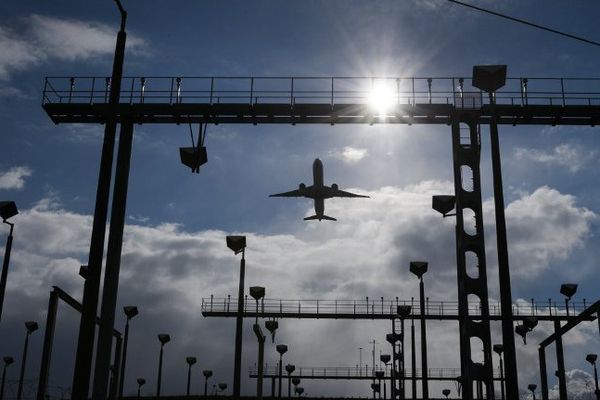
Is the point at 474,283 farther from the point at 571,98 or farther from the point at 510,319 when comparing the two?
the point at 510,319

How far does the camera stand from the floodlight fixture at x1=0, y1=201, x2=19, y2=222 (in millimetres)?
38438

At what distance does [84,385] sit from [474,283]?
80.5ft

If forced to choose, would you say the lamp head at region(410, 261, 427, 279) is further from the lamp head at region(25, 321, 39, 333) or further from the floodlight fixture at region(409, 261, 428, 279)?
the lamp head at region(25, 321, 39, 333)

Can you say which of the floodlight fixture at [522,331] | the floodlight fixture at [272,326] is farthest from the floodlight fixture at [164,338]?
the floodlight fixture at [522,331]

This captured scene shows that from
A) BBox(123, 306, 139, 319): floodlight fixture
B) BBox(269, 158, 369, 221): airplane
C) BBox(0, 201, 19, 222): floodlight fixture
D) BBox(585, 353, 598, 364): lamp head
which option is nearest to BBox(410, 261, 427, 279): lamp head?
BBox(269, 158, 369, 221): airplane

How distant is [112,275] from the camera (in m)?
40.2

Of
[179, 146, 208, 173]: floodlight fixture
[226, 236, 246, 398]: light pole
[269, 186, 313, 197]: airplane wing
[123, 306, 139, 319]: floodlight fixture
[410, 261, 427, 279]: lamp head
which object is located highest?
[269, 186, 313, 197]: airplane wing

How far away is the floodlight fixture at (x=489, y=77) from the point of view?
1161 inches

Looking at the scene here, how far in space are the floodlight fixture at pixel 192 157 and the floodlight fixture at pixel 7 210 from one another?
9.71 m

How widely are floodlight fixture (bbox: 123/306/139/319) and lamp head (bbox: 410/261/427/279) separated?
77.8ft

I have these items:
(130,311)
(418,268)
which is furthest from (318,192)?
(130,311)

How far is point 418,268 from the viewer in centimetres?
4828

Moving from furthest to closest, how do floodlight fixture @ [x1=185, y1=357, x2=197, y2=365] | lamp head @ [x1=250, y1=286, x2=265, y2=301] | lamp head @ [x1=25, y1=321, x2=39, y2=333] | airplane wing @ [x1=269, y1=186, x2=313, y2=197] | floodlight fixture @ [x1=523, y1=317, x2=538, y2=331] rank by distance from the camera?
floodlight fixture @ [x1=185, y1=357, x2=197, y2=365], lamp head @ [x1=25, y1=321, x2=39, y2=333], floodlight fixture @ [x1=523, y1=317, x2=538, y2=331], airplane wing @ [x1=269, y1=186, x2=313, y2=197], lamp head @ [x1=250, y1=286, x2=265, y2=301]

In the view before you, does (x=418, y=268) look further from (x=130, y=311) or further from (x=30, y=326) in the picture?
(x=30, y=326)
